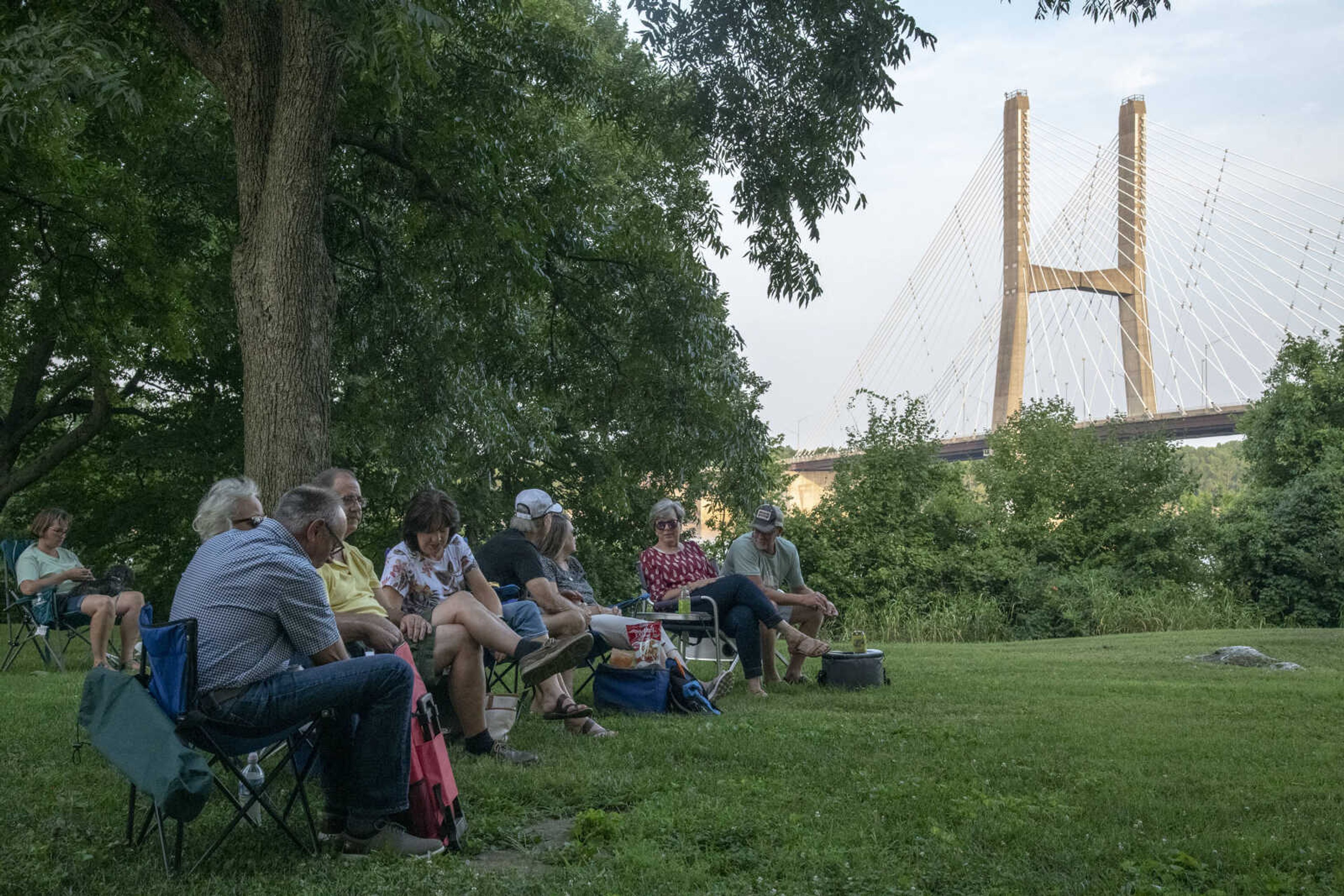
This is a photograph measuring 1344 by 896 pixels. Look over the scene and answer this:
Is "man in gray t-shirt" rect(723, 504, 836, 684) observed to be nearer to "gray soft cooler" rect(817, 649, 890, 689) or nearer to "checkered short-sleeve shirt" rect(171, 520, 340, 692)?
"gray soft cooler" rect(817, 649, 890, 689)

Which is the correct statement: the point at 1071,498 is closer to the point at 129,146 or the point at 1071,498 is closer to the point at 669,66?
the point at 669,66

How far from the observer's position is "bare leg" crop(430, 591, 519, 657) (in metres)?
4.05

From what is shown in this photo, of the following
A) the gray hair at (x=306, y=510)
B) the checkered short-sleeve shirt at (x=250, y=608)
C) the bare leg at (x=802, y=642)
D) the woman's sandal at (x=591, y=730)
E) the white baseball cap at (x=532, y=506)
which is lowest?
the woman's sandal at (x=591, y=730)

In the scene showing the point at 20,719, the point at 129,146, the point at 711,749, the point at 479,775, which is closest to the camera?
the point at 479,775

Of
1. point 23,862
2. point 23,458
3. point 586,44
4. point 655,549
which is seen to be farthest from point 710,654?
point 23,458

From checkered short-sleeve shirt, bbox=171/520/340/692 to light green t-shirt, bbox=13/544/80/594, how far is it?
4.69 meters

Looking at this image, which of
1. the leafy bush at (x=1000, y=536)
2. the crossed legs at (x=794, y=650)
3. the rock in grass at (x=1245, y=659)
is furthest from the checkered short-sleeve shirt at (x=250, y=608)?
the leafy bush at (x=1000, y=536)

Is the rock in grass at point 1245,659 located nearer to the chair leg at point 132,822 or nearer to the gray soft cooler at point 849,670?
the gray soft cooler at point 849,670

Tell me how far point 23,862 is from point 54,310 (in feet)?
26.6

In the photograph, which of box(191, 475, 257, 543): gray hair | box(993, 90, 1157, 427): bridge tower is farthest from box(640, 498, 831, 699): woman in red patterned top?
box(993, 90, 1157, 427): bridge tower

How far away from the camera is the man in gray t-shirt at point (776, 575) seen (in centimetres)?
616

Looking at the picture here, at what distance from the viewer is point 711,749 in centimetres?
405

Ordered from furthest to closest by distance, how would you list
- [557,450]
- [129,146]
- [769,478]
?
[557,450] → [769,478] → [129,146]

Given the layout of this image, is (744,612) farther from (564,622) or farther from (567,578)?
(564,622)
